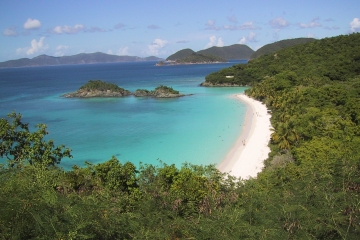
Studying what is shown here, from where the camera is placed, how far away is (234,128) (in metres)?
28.9

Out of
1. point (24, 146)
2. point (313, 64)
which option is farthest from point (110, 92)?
point (24, 146)

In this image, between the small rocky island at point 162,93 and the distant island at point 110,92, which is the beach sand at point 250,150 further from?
the distant island at point 110,92

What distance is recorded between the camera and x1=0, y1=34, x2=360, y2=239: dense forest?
16.9 feet

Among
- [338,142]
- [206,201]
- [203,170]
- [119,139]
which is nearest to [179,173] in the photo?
[203,170]

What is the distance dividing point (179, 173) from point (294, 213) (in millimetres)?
6812

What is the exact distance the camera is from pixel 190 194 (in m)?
10.9

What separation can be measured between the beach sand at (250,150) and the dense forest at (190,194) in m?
1.02

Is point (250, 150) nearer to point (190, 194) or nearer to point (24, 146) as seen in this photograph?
point (190, 194)

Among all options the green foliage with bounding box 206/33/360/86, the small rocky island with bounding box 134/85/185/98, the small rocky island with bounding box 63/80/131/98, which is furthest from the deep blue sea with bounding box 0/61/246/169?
the green foliage with bounding box 206/33/360/86

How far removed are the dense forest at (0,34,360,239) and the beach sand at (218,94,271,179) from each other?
40.3 inches

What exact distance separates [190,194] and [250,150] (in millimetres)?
12129

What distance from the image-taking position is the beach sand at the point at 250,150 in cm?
1842

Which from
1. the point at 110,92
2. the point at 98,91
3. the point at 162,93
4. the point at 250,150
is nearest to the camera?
the point at 250,150

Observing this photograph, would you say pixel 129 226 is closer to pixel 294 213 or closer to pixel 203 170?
pixel 294 213
